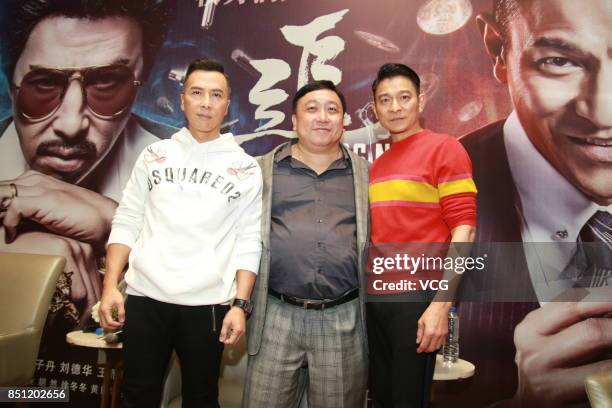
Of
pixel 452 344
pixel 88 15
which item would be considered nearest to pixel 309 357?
pixel 452 344

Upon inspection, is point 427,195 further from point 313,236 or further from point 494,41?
point 494,41

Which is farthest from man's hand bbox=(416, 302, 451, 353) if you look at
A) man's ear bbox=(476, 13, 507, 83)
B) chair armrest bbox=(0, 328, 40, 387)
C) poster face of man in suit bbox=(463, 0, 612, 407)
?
chair armrest bbox=(0, 328, 40, 387)

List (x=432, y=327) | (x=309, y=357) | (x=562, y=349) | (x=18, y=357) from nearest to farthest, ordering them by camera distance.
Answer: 1. (x=432, y=327)
2. (x=309, y=357)
3. (x=18, y=357)
4. (x=562, y=349)

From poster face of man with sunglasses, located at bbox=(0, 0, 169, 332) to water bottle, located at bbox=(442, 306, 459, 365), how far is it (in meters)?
2.01

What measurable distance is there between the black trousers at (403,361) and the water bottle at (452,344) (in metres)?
0.85

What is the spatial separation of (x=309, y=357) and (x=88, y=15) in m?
2.54

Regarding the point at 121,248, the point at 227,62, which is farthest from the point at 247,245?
the point at 227,62

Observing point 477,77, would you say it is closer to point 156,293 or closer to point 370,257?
point 370,257

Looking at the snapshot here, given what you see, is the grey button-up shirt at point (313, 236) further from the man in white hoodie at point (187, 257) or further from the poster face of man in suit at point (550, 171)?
the poster face of man in suit at point (550, 171)

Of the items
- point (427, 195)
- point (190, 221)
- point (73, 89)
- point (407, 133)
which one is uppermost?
point (73, 89)

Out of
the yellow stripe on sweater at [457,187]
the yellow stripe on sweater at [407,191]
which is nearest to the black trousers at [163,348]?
the yellow stripe on sweater at [407,191]

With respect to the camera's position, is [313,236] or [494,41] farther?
[494,41]

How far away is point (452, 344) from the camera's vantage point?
2477mm

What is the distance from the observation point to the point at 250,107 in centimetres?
282
